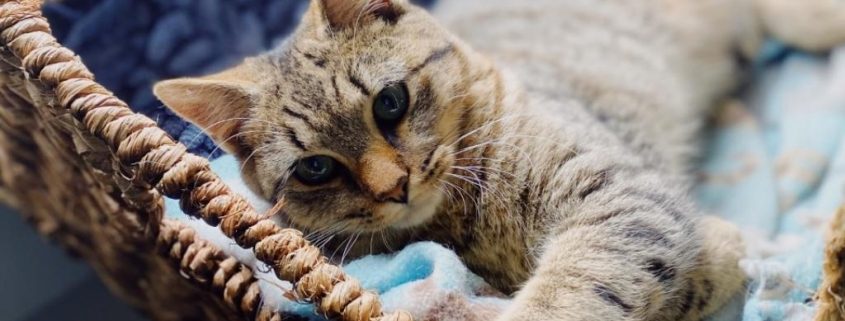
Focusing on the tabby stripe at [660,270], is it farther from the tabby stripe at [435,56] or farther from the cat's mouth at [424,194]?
the tabby stripe at [435,56]

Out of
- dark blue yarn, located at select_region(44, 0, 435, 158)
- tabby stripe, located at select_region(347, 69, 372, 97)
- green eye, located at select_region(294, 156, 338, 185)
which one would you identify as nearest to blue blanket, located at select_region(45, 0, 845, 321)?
dark blue yarn, located at select_region(44, 0, 435, 158)

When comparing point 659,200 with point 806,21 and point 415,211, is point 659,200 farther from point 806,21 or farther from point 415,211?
point 806,21

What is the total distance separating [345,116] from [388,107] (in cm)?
7

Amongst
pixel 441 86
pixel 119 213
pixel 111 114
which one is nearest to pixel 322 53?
pixel 441 86

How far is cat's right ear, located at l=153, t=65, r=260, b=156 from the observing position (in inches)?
46.6

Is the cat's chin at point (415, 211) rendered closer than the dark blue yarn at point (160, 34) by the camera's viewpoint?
Yes

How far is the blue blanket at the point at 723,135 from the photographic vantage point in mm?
1182

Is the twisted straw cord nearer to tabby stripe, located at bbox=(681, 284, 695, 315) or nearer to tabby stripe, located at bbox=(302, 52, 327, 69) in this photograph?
tabby stripe, located at bbox=(302, 52, 327, 69)

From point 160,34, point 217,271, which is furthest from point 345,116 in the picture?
point 160,34

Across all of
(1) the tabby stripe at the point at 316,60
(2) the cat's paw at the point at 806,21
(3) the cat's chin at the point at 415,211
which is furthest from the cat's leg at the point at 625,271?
(2) the cat's paw at the point at 806,21

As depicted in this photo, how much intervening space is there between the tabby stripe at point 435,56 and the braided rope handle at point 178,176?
1.13 ft

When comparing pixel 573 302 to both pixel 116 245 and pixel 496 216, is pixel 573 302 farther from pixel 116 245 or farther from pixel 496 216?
pixel 116 245

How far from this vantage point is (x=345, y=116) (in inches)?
45.6

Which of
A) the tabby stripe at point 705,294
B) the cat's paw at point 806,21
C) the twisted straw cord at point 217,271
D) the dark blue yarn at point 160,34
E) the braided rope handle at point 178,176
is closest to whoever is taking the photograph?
the braided rope handle at point 178,176
